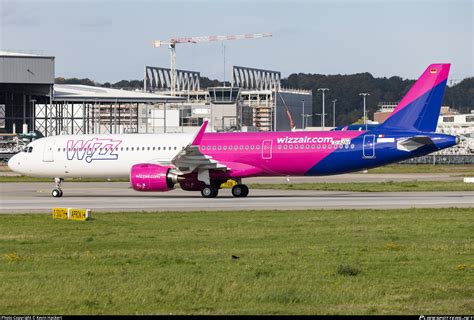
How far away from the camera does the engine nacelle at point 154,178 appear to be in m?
43.2

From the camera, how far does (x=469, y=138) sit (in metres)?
144

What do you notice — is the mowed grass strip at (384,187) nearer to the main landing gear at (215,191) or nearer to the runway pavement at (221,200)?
the runway pavement at (221,200)

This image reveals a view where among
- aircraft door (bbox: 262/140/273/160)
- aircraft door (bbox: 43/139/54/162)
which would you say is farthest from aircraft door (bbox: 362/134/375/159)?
aircraft door (bbox: 43/139/54/162)

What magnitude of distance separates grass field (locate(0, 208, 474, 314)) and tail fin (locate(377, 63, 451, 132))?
12.9 m

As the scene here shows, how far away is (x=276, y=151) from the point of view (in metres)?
44.6

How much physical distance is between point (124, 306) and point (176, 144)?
32.4 m

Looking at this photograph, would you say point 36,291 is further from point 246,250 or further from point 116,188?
point 116,188

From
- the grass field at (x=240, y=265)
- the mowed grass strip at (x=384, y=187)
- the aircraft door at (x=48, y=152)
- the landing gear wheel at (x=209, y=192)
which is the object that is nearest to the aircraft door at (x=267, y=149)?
the landing gear wheel at (x=209, y=192)

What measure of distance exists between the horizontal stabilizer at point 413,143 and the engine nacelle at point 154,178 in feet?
36.0

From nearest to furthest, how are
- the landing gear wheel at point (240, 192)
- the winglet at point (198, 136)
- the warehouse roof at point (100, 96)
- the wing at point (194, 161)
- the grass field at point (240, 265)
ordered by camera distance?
the grass field at point (240, 265) < the winglet at point (198, 136) < the wing at point (194, 161) < the landing gear wheel at point (240, 192) < the warehouse roof at point (100, 96)

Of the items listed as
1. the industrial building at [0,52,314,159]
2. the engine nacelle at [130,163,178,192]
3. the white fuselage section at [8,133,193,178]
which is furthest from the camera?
the industrial building at [0,52,314,159]

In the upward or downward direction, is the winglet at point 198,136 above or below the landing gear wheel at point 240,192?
above

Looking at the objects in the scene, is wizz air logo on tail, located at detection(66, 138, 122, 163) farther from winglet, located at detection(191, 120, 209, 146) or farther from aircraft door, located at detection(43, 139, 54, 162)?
winglet, located at detection(191, 120, 209, 146)

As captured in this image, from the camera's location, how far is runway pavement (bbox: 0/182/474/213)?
3773 cm
